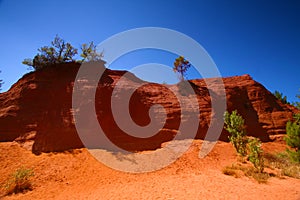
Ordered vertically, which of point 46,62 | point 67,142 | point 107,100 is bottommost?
point 67,142

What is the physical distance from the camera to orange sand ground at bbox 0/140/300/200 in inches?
343

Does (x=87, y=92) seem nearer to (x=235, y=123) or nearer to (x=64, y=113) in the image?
(x=64, y=113)

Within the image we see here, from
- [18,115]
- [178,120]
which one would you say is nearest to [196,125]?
[178,120]

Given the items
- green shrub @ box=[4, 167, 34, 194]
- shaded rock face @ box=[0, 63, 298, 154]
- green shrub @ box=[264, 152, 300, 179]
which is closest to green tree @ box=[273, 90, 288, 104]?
shaded rock face @ box=[0, 63, 298, 154]

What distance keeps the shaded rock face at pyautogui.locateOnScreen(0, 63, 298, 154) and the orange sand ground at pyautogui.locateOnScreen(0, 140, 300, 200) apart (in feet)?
5.61

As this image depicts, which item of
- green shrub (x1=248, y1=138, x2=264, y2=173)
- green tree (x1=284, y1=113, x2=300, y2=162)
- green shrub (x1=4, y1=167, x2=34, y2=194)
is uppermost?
green tree (x1=284, y1=113, x2=300, y2=162)

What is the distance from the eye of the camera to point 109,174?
11.6 m

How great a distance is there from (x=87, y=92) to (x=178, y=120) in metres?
9.48

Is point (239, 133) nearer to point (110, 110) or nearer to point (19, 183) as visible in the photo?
point (110, 110)

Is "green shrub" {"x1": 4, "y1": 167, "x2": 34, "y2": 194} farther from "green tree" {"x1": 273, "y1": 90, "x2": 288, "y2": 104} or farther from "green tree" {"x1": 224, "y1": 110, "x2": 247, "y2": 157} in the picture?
"green tree" {"x1": 273, "y1": 90, "x2": 288, "y2": 104}

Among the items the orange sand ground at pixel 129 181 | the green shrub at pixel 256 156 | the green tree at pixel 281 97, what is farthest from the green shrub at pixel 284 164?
the green tree at pixel 281 97

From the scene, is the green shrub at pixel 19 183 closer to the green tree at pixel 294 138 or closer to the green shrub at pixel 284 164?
the green tree at pixel 294 138

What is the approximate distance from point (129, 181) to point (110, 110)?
8.21 meters

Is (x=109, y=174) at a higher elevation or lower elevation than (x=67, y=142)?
lower
